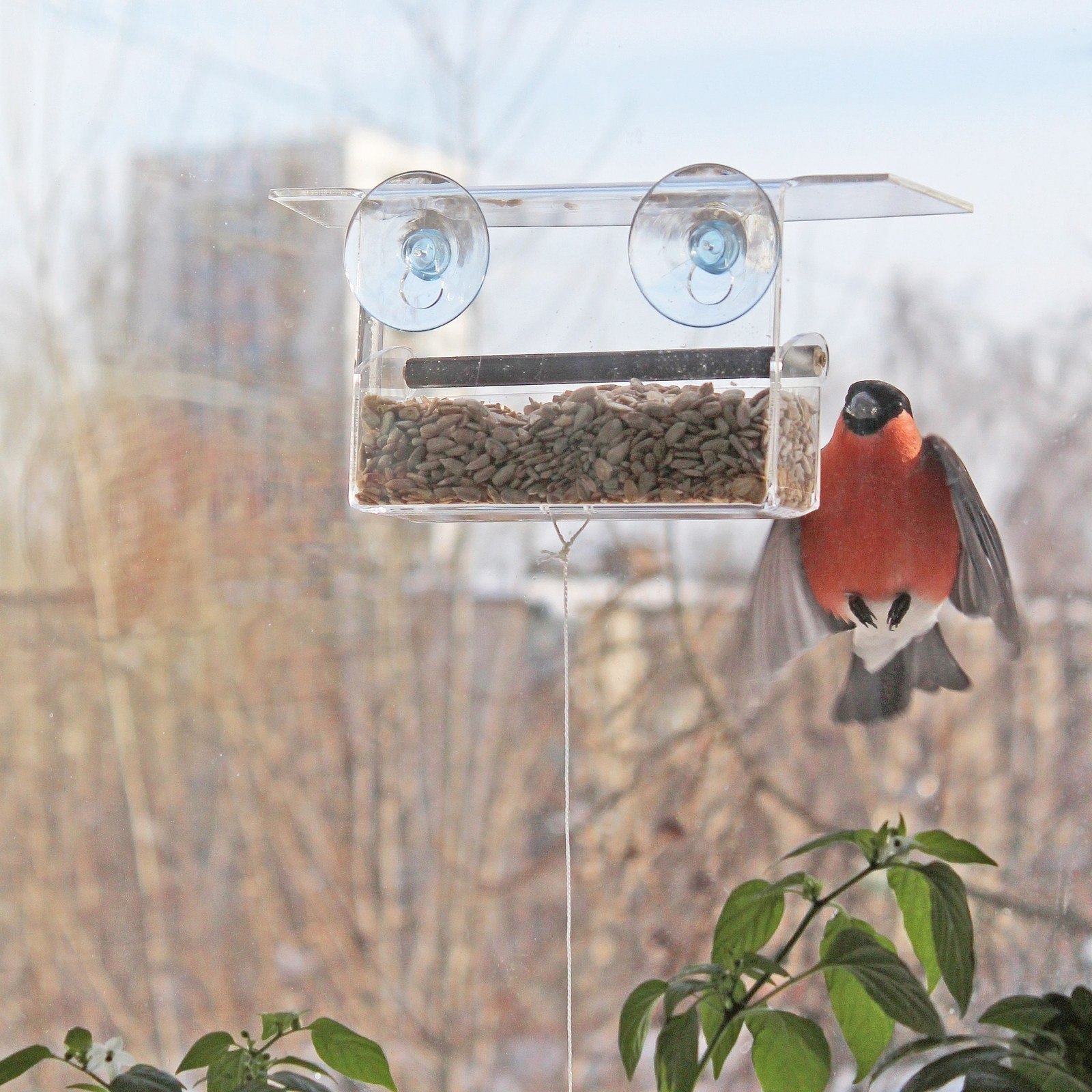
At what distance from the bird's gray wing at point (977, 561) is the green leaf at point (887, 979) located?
40 cm

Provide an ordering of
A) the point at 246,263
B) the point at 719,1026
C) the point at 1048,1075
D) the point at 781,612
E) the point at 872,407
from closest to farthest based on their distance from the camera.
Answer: the point at 1048,1075, the point at 719,1026, the point at 872,407, the point at 781,612, the point at 246,263

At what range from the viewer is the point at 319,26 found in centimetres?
147

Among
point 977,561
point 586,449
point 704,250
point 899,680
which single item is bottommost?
point 899,680

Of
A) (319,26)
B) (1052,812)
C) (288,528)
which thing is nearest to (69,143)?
(319,26)

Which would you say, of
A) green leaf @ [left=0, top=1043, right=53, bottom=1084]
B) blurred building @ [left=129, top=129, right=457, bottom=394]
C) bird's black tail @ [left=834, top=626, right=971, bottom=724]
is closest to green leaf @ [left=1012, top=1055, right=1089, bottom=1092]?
bird's black tail @ [left=834, top=626, right=971, bottom=724]

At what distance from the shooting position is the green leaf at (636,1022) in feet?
3.21

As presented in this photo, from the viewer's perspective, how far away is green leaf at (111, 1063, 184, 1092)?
103 cm

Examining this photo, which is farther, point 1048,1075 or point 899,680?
point 899,680

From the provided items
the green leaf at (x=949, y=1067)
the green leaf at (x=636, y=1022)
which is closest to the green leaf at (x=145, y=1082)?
the green leaf at (x=636, y=1022)

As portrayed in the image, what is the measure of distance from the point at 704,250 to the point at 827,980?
1.95 ft

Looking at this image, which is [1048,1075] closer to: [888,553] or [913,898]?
[913,898]

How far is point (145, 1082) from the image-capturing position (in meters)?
1.03

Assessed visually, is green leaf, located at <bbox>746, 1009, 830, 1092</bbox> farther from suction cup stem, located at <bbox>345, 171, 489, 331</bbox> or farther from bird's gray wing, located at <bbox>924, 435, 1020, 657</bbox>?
suction cup stem, located at <bbox>345, 171, 489, 331</bbox>

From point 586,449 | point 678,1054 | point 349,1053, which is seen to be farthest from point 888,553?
point 349,1053
